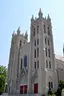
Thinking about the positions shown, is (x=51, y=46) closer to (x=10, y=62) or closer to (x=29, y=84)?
(x=29, y=84)

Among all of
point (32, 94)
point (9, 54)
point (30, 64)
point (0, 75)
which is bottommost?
point (32, 94)

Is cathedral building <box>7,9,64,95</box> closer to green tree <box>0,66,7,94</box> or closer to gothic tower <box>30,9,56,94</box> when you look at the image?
gothic tower <box>30,9,56,94</box>

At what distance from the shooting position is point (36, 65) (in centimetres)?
4066

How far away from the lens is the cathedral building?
125 ft

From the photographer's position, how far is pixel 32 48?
44.1 m

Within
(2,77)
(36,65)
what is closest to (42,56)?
(36,65)

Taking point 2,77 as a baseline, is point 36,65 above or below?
above

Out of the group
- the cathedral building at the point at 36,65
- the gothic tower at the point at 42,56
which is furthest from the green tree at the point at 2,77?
Answer: the gothic tower at the point at 42,56

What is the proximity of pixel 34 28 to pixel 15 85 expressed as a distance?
19847 mm

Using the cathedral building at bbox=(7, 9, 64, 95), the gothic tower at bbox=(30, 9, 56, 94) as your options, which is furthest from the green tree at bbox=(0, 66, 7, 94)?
the gothic tower at bbox=(30, 9, 56, 94)

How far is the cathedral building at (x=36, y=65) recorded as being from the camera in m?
38.0

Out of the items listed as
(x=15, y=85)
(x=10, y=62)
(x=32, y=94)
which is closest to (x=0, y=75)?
Result: (x=10, y=62)

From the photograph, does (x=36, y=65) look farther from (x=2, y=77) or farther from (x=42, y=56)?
(x=2, y=77)

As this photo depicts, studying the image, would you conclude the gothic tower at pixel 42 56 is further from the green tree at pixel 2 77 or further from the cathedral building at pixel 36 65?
the green tree at pixel 2 77
